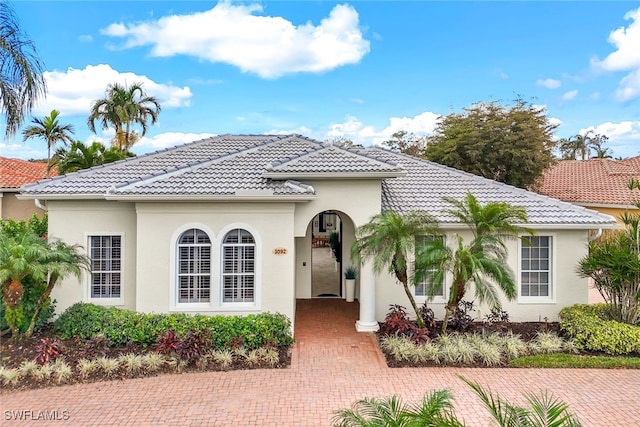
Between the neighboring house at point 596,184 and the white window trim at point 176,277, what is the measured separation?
26.1 metres

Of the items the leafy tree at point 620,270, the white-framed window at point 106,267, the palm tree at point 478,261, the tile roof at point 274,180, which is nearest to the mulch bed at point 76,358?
the white-framed window at point 106,267

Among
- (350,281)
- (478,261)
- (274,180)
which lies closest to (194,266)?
(274,180)

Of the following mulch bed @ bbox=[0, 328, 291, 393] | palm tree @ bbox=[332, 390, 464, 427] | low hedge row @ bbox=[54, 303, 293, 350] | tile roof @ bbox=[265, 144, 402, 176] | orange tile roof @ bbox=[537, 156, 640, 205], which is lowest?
mulch bed @ bbox=[0, 328, 291, 393]

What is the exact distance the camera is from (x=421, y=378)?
1020 centimetres

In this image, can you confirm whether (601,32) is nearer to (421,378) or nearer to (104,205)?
(421,378)

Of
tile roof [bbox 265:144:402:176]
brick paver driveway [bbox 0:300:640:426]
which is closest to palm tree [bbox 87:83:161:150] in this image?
tile roof [bbox 265:144:402:176]

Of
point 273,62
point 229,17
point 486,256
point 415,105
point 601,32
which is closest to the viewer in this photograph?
point 486,256

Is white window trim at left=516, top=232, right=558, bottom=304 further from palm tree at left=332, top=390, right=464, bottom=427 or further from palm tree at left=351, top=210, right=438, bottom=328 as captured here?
palm tree at left=332, top=390, right=464, bottom=427

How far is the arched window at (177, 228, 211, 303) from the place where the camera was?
12.6 metres

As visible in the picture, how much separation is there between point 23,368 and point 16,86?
27.7 ft

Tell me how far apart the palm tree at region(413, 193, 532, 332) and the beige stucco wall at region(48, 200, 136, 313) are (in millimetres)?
9649

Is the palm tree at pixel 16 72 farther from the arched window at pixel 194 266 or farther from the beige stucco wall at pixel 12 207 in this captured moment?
the beige stucco wall at pixel 12 207

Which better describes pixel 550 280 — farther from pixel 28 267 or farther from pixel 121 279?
pixel 28 267

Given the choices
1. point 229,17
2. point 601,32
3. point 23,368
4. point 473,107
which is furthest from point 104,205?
point 473,107
